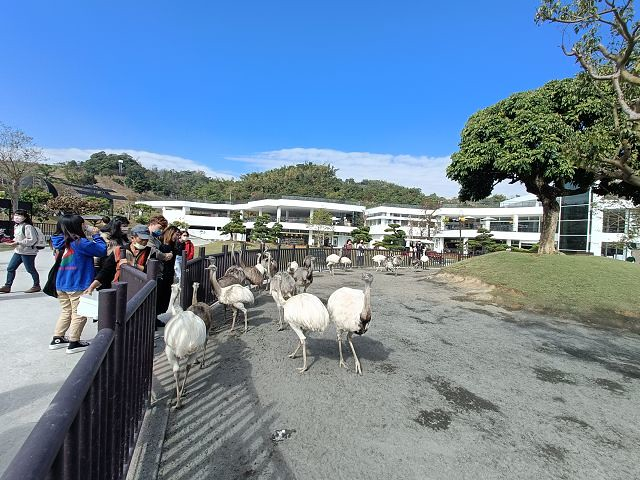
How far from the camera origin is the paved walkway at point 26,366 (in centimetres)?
297

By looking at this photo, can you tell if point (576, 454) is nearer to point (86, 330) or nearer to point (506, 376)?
point (506, 376)

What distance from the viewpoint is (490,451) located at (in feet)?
10.7

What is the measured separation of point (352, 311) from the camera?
197 inches

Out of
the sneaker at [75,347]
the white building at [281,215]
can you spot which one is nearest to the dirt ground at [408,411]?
the sneaker at [75,347]

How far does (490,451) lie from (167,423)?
2989 millimetres

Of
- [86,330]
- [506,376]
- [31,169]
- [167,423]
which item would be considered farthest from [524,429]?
[31,169]

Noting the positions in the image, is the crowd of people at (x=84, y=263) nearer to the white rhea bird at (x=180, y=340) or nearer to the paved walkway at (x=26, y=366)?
the paved walkway at (x=26, y=366)

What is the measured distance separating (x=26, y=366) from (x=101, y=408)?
131 inches

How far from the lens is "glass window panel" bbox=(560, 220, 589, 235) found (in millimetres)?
34769

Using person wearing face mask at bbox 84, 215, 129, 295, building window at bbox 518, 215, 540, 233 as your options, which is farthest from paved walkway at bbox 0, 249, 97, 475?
building window at bbox 518, 215, 540, 233

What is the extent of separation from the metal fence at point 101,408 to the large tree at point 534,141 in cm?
1448

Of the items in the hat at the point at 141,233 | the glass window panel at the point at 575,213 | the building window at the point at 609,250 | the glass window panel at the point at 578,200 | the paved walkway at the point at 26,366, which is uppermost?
the glass window panel at the point at 578,200

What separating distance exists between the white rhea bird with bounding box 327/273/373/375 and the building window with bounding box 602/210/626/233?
107 feet

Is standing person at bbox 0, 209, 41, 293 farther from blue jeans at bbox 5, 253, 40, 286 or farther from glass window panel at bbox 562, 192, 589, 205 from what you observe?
glass window panel at bbox 562, 192, 589, 205
